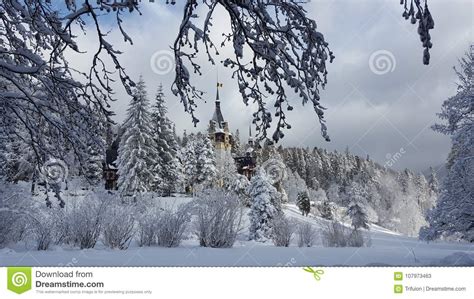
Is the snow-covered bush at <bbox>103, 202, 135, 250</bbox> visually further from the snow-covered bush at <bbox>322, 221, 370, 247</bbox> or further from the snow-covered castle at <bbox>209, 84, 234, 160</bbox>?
the snow-covered castle at <bbox>209, 84, 234, 160</bbox>

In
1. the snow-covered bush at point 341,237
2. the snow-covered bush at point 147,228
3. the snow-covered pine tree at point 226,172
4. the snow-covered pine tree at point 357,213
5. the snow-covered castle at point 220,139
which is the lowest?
the snow-covered pine tree at point 357,213

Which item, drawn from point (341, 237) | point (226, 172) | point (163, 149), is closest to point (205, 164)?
point (226, 172)

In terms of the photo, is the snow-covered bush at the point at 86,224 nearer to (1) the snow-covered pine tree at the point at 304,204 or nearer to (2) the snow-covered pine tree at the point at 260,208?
(2) the snow-covered pine tree at the point at 260,208

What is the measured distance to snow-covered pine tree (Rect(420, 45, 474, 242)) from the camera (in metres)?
10.1

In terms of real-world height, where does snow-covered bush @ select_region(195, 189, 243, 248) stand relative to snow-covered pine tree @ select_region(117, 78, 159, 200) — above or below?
below

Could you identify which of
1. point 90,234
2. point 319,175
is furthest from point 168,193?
point 319,175

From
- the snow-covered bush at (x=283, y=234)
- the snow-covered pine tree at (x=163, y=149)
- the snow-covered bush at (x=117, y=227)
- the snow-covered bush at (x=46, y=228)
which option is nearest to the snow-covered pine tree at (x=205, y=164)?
the snow-covered pine tree at (x=163, y=149)

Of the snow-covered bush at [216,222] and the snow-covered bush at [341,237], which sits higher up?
the snow-covered bush at [216,222]

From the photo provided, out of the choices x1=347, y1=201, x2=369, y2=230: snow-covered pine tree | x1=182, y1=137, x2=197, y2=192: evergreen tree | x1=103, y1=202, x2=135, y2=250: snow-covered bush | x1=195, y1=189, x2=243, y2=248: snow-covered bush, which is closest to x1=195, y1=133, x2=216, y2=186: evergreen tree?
x1=182, y1=137, x2=197, y2=192: evergreen tree

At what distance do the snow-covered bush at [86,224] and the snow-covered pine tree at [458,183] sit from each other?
8225mm

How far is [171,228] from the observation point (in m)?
11.1

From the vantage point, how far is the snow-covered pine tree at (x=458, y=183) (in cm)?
1012

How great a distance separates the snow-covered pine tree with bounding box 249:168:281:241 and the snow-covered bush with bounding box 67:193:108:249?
17425 mm
